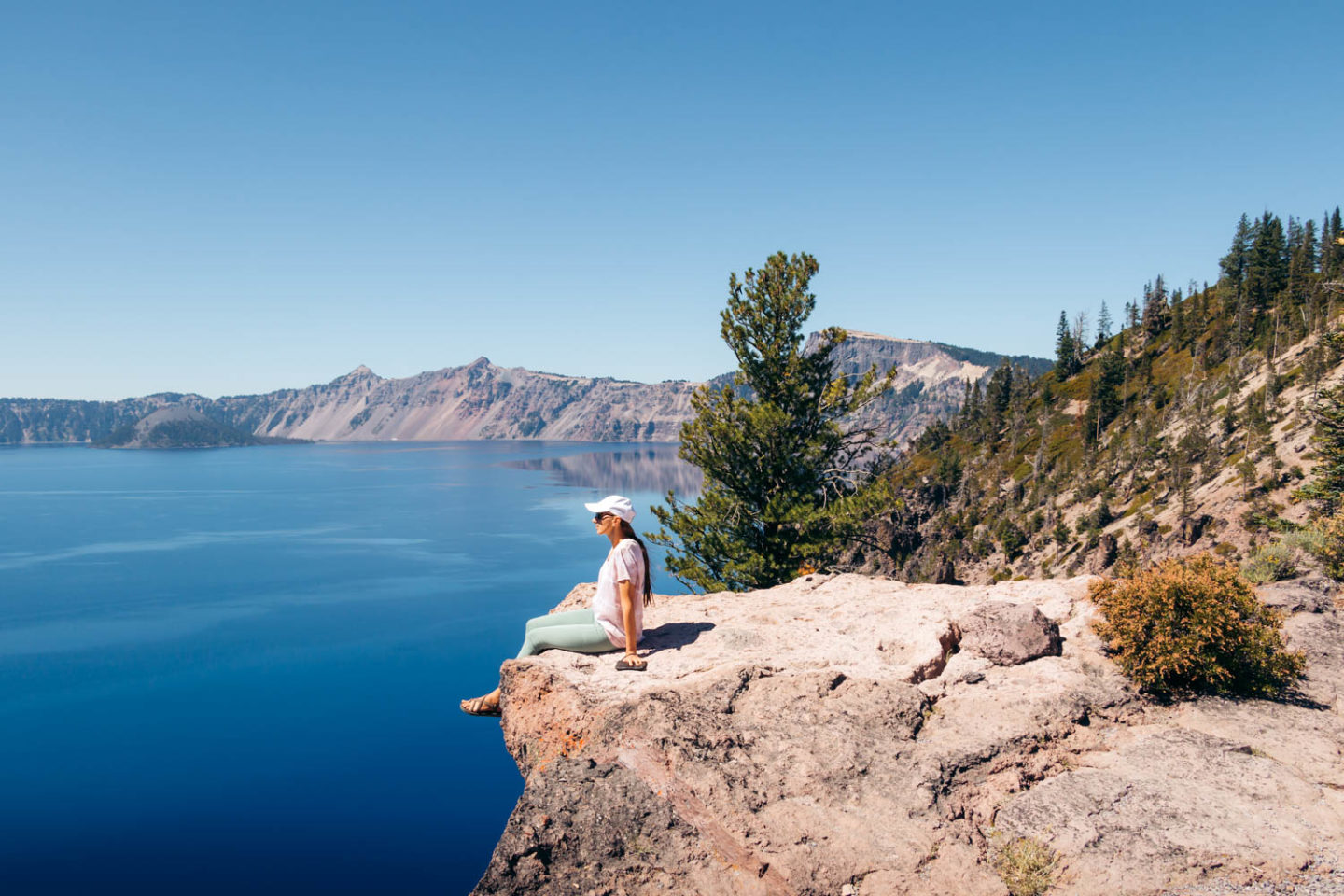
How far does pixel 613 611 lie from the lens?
10.4m

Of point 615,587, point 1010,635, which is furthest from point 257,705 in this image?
point 1010,635

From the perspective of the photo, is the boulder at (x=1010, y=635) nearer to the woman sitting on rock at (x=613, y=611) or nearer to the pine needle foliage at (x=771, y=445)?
the woman sitting on rock at (x=613, y=611)

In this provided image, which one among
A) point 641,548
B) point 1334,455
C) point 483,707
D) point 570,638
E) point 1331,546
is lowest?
point 483,707

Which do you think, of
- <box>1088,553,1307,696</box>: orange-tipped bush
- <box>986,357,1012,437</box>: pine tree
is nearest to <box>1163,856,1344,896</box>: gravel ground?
<box>1088,553,1307,696</box>: orange-tipped bush

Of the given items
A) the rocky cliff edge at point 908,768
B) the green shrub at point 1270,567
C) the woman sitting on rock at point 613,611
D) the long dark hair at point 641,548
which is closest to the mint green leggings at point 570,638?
the woman sitting on rock at point 613,611

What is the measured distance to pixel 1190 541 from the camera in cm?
7775

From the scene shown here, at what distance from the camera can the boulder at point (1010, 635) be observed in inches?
378

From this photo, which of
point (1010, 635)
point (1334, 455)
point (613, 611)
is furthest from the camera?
point (1334, 455)

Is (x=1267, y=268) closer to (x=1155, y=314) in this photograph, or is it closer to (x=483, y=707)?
(x=1155, y=314)

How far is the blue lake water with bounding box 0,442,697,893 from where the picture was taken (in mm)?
25938

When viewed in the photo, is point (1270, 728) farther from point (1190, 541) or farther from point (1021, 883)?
point (1190, 541)

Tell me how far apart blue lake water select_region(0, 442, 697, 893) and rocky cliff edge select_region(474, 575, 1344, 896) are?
2024cm

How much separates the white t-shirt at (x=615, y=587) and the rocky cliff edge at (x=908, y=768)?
1.89ft

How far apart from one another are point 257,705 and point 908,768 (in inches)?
1795
